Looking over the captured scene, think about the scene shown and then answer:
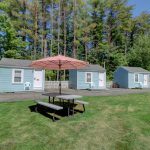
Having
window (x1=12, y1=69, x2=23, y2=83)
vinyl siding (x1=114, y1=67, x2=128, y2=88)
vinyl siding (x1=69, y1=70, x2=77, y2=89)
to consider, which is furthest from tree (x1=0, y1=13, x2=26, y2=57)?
vinyl siding (x1=114, y1=67, x2=128, y2=88)

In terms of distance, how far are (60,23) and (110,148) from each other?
3608 centimetres

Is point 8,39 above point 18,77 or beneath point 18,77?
above

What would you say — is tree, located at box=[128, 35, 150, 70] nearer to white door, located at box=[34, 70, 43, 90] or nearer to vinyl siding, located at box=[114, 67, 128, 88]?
vinyl siding, located at box=[114, 67, 128, 88]

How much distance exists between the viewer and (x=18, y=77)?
69.8 feet

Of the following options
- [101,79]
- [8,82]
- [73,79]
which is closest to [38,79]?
[8,82]

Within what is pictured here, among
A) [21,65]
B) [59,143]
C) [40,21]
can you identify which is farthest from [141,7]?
[59,143]

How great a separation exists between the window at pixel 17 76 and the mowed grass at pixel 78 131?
417 inches

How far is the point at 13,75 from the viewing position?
20969 millimetres

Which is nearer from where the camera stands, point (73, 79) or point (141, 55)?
point (73, 79)

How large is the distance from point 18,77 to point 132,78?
16.5 m

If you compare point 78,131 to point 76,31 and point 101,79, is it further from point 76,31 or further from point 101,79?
point 76,31

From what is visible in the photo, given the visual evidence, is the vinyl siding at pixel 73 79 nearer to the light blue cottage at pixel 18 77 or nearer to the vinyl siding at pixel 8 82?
the light blue cottage at pixel 18 77

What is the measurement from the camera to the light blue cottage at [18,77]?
20.5 m

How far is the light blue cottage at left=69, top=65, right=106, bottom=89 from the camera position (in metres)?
26.4
